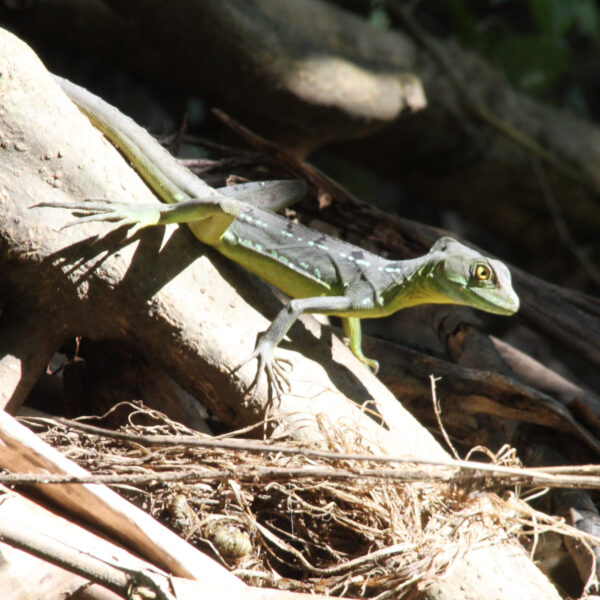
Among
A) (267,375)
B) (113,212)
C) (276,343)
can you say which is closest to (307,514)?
(267,375)

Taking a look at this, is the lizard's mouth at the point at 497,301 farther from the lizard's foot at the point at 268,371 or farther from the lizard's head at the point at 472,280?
the lizard's foot at the point at 268,371

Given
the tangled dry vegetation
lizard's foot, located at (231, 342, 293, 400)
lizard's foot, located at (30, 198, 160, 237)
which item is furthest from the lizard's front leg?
lizard's foot, located at (30, 198, 160, 237)

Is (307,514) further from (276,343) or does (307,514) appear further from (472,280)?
(472,280)

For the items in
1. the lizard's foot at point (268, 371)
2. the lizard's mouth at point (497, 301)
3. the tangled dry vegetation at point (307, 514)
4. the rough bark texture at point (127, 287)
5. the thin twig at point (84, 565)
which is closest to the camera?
the thin twig at point (84, 565)

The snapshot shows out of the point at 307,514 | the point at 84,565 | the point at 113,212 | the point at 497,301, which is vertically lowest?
the point at 307,514

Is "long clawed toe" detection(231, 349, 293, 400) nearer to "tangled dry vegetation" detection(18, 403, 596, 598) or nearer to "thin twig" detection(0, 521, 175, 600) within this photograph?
"tangled dry vegetation" detection(18, 403, 596, 598)

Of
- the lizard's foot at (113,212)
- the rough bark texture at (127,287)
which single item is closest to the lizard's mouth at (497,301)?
the rough bark texture at (127,287)

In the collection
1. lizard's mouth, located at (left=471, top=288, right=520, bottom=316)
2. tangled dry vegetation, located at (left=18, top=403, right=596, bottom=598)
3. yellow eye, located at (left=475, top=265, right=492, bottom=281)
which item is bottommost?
tangled dry vegetation, located at (left=18, top=403, right=596, bottom=598)
